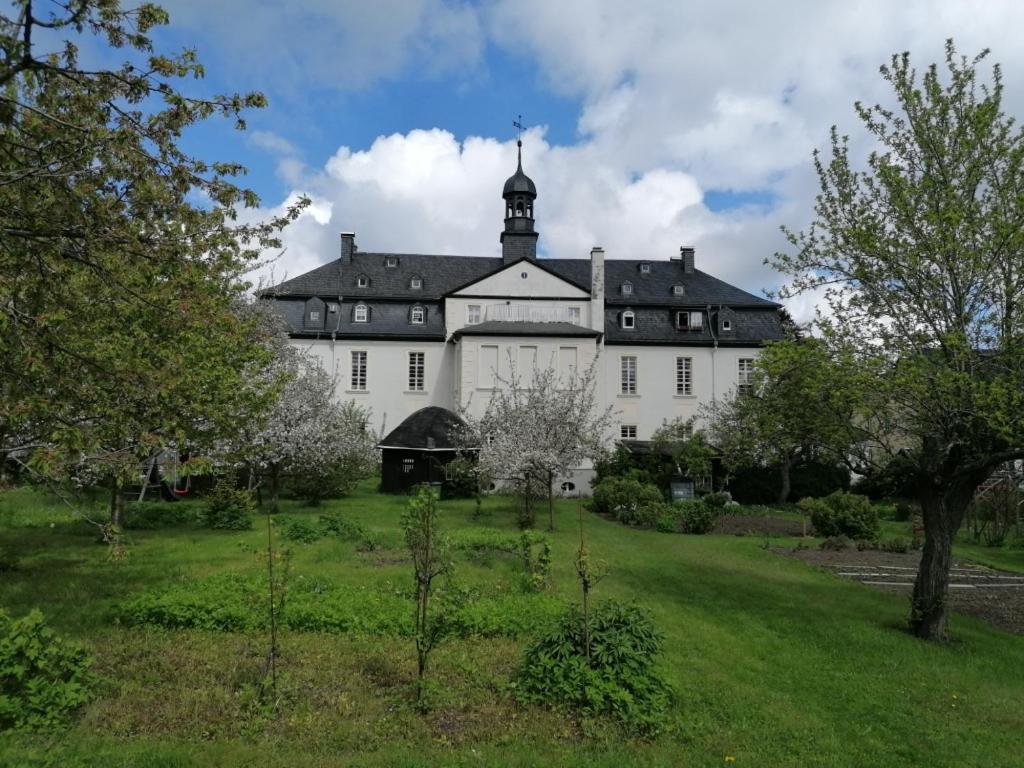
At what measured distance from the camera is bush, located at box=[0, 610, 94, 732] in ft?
18.9

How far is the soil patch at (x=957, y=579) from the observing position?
478 inches

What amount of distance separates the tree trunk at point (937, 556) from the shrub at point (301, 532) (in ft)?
35.3

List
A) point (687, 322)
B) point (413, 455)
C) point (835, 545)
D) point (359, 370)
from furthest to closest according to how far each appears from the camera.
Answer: point (687, 322) < point (359, 370) < point (413, 455) < point (835, 545)

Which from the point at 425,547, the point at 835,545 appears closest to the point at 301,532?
the point at 425,547

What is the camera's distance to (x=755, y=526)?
22.9 meters

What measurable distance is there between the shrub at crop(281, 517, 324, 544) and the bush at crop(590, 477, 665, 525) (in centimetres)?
1053

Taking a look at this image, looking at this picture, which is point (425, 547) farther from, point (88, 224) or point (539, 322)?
point (539, 322)

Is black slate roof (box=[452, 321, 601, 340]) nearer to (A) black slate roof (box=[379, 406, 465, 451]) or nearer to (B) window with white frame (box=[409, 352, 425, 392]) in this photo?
(B) window with white frame (box=[409, 352, 425, 392])

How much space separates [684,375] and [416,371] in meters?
14.4

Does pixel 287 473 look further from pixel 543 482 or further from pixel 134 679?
pixel 134 679

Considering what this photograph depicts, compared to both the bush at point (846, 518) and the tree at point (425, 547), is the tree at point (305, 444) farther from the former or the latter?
the bush at point (846, 518)

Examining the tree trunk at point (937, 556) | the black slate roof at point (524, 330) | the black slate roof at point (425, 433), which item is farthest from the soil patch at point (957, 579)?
the black slate roof at point (524, 330)

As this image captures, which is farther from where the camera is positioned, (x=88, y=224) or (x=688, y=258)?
(x=688, y=258)

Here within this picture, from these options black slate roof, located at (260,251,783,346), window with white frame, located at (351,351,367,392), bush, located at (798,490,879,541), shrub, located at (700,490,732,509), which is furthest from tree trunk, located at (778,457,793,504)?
window with white frame, located at (351,351,367,392)
